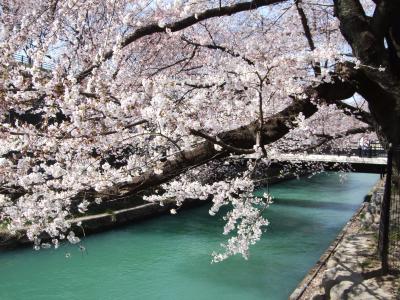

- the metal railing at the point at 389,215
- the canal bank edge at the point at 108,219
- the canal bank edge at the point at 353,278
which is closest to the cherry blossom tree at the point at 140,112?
the metal railing at the point at 389,215

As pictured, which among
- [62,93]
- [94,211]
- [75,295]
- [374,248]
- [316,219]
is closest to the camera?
[62,93]

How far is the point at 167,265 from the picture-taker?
38.1 ft

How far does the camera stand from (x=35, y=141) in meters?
3.70

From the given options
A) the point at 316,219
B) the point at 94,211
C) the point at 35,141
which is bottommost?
the point at 316,219

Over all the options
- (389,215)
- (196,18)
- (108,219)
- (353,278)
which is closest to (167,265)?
(108,219)

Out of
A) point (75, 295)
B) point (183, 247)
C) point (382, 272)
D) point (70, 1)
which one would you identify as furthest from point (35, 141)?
point (183, 247)

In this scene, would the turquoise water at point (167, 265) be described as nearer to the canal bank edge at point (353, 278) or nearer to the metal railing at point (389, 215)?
the canal bank edge at point (353, 278)

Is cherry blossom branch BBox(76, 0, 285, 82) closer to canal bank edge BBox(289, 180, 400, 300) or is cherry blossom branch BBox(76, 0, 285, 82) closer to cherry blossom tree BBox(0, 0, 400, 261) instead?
cherry blossom tree BBox(0, 0, 400, 261)

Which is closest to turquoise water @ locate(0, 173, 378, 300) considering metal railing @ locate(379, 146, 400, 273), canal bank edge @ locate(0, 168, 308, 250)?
canal bank edge @ locate(0, 168, 308, 250)

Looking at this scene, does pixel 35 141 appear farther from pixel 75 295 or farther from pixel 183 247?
pixel 183 247

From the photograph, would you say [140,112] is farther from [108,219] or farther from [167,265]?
[108,219]

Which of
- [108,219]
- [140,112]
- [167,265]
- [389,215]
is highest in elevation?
[140,112]

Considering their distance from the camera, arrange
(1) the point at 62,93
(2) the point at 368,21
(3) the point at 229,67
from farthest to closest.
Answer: (3) the point at 229,67 → (2) the point at 368,21 → (1) the point at 62,93

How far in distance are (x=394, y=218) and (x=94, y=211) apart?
11.2 m
